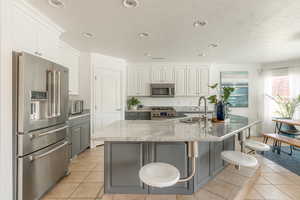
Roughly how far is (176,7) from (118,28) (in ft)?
3.45

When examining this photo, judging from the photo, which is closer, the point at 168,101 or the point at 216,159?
the point at 216,159

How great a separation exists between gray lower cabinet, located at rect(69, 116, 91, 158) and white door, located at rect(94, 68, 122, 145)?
0.31 meters

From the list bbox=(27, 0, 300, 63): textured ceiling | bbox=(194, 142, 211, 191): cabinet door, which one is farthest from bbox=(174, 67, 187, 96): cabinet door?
bbox=(194, 142, 211, 191): cabinet door

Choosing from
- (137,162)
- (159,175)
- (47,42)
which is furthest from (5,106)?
(159,175)

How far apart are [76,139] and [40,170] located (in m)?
1.32

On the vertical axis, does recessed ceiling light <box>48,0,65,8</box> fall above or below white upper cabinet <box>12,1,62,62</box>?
Answer: above

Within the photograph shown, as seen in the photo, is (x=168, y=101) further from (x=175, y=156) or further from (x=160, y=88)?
(x=175, y=156)

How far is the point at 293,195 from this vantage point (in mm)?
1965

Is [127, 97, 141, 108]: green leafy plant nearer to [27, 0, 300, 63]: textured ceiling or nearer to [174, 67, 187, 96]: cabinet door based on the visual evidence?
Result: [174, 67, 187, 96]: cabinet door

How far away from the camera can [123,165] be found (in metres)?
1.72

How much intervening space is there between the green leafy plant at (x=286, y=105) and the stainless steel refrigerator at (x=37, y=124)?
5.79 metres

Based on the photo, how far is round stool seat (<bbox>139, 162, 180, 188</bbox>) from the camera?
1133mm

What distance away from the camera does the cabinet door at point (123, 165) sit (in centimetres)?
171

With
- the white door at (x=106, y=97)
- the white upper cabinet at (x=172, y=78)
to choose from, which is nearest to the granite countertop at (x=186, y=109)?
the white upper cabinet at (x=172, y=78)
